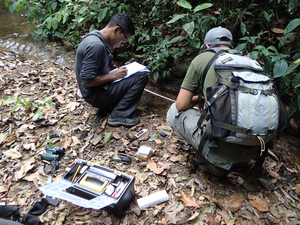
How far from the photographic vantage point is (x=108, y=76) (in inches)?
127

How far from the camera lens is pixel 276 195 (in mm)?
2572

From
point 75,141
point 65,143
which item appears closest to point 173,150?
point 75,141

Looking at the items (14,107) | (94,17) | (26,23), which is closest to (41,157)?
(14,107)

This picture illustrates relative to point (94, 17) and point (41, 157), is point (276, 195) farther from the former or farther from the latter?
point (94, 17)

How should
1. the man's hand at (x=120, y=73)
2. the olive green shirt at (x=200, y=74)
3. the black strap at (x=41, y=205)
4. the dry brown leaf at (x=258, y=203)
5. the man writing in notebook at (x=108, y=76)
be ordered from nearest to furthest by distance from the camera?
the black strap at (x=41, y=205) < the olive green shirt at (x=200, y=74) < the dry brown leaf at (x=258, y=203) < the man writing in notebook at (x=108, y=76) < the man's hand at (x=120, y=73)

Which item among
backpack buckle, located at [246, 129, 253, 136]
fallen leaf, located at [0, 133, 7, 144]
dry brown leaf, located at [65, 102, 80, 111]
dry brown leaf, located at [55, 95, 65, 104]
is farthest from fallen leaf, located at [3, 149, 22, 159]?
backpack buckle, located at [246, 129, 253, 136]

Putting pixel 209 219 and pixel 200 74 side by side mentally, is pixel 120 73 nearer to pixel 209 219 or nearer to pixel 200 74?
pixel 200 74

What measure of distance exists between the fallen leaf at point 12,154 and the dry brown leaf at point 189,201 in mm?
2289

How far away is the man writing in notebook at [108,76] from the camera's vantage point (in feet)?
9.60

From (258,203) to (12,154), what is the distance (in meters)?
3.32

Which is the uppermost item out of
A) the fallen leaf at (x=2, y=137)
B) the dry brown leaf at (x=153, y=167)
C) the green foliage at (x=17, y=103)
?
the green foliage at (x=17, y=103)

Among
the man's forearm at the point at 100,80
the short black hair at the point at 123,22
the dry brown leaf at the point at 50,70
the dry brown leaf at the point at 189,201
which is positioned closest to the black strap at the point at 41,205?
the dry brown leaf at the point at 189,201

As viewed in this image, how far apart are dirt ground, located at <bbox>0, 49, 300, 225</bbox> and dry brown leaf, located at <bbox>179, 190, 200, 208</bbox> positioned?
0.01 metres

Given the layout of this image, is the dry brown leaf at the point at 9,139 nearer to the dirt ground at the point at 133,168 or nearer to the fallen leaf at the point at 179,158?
the dirt ground at the point at 133,168
